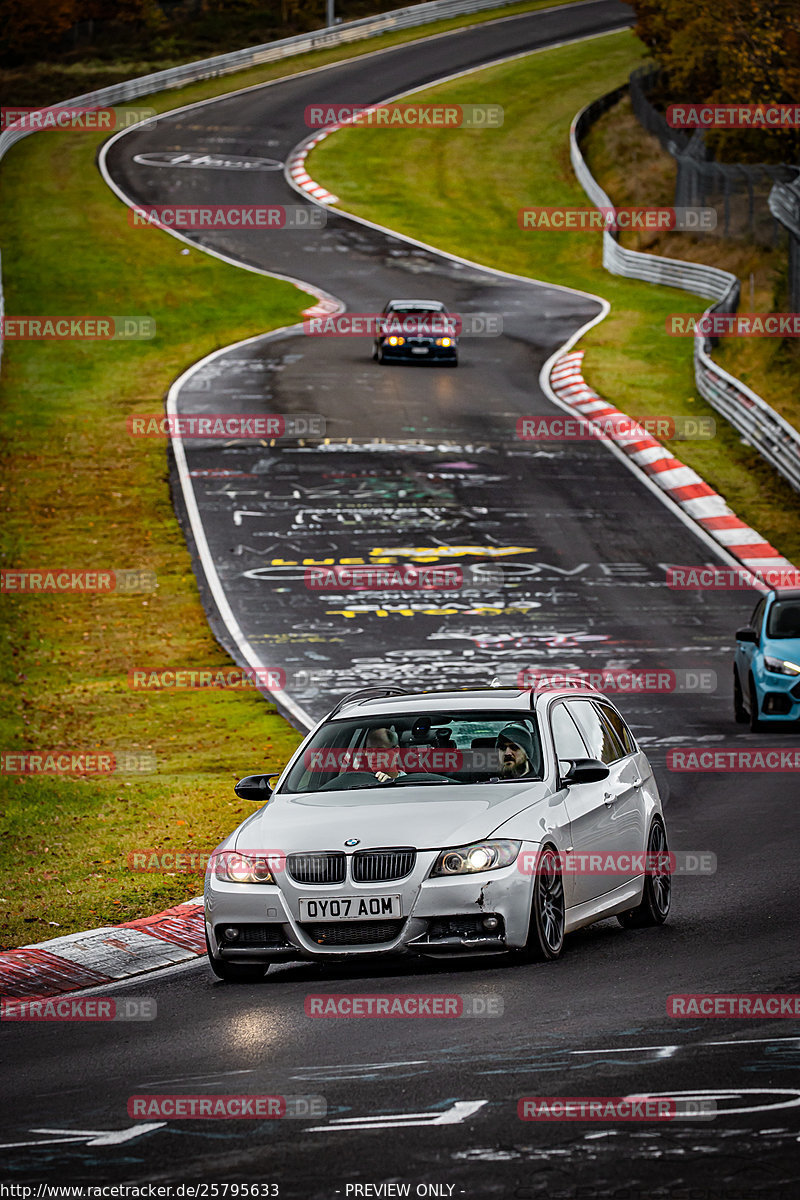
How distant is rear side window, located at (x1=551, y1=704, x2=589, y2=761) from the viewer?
35.4 feet

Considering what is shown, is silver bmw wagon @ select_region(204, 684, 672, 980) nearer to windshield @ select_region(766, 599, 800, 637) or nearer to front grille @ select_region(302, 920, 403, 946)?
front grille @ select_region(302, 920, 403, 946)

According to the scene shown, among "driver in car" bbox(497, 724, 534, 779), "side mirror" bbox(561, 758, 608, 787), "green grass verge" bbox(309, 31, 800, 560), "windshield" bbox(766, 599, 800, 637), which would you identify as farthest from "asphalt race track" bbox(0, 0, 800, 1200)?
"green grass verge" bbox(309, 31, 800, 560)

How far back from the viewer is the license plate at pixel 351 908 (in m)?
9.27

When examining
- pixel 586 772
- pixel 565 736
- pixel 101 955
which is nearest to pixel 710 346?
pixel 565 736

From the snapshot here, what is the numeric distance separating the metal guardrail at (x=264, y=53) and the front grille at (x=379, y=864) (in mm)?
65175

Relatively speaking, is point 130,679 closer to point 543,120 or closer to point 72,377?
point 72,377

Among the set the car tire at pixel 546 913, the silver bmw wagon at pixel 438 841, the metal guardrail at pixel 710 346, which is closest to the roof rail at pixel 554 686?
the silver bmw wagon at pixel 438 841

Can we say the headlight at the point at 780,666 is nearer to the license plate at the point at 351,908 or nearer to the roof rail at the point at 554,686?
the roof rail at the point at 554,686

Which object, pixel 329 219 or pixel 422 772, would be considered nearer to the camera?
pixel 422 772

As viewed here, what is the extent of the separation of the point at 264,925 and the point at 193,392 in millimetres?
32727

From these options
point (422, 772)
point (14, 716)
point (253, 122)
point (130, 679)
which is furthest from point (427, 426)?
point (253, 122)

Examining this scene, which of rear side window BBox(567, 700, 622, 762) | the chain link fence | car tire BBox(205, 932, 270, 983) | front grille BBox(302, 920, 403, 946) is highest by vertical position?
front grille BBox(302, 920, 403, 946)

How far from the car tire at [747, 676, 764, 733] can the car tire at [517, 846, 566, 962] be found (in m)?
10.1

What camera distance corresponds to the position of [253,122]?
251 ft
